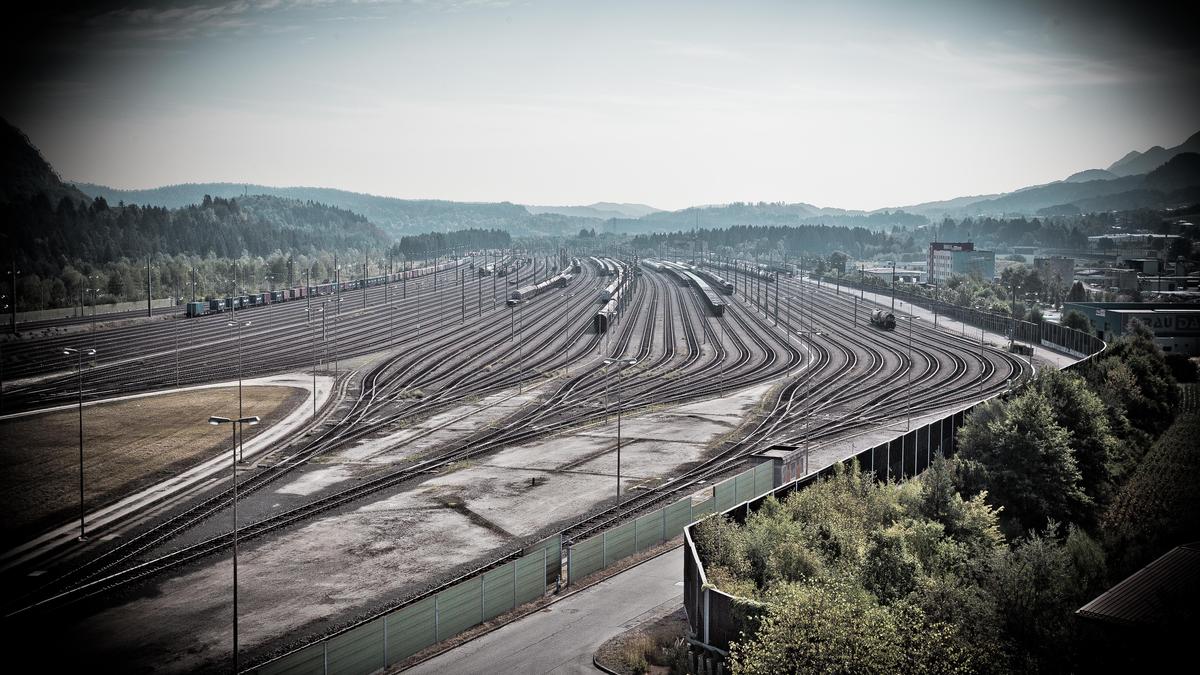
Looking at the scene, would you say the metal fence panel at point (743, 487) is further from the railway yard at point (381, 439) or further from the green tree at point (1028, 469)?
the green tree at point (1028, 469)

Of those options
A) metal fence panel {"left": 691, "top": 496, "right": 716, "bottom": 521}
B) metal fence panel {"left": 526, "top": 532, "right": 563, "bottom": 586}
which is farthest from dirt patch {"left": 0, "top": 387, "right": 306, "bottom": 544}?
metal fence panel {"left": 691, "top": 496, "right": 716, "bottom": 521}

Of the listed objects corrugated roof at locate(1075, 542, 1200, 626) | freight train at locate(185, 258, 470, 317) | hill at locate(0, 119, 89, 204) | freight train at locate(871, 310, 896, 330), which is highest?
hill at locate(0, 119, 89, 204)

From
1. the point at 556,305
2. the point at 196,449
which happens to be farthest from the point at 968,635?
the point at 556,305

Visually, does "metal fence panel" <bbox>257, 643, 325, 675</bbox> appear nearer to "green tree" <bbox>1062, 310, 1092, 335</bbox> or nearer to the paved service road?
the paved service road

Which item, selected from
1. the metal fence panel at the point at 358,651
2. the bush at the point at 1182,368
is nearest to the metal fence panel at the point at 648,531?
the metal fence panel at the point at 358,651

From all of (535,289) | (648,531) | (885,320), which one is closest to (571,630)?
(648,531)

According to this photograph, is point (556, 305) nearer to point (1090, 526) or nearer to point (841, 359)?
point (841, 359)
